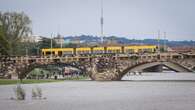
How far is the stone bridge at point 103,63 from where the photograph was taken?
74.5 metres

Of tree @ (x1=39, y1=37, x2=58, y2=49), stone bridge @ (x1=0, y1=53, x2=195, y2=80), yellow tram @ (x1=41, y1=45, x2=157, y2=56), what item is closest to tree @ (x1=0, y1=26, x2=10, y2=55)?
stone bridge @ (x1=0, y1=53, x2=195, y2=80)

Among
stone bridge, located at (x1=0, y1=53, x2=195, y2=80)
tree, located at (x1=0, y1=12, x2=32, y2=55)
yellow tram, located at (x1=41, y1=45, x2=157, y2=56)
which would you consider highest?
tree, located at (x1=0, y1=12, x2=32, y2=55)

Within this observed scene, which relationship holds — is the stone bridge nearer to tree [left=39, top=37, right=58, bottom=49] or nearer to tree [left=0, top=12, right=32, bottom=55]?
tree [left=0, top=12, right=32, bottom=55]

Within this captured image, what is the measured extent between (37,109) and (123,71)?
141ft

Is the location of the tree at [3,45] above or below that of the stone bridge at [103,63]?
above

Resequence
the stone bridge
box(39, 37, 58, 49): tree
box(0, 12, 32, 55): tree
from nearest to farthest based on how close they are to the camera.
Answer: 1. the stone bridge
2. box(0, 12, 32, 55): tree
3. box(39, 37, 58, 49): tree

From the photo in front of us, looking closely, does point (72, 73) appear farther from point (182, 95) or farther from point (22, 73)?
point (182, 95)

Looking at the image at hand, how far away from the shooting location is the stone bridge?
7450 centimetres

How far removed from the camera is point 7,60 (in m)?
84.4

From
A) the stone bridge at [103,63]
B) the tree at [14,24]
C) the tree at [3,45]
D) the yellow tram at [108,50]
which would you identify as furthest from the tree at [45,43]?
the stone bridge at [103,63]

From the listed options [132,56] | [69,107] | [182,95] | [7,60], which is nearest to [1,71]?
[7,60]

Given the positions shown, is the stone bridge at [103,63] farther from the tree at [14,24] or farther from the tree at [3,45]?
the tree at [14,24]

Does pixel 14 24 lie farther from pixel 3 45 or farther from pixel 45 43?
pixel 45 43

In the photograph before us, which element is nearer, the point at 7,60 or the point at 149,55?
the point at 149,55
